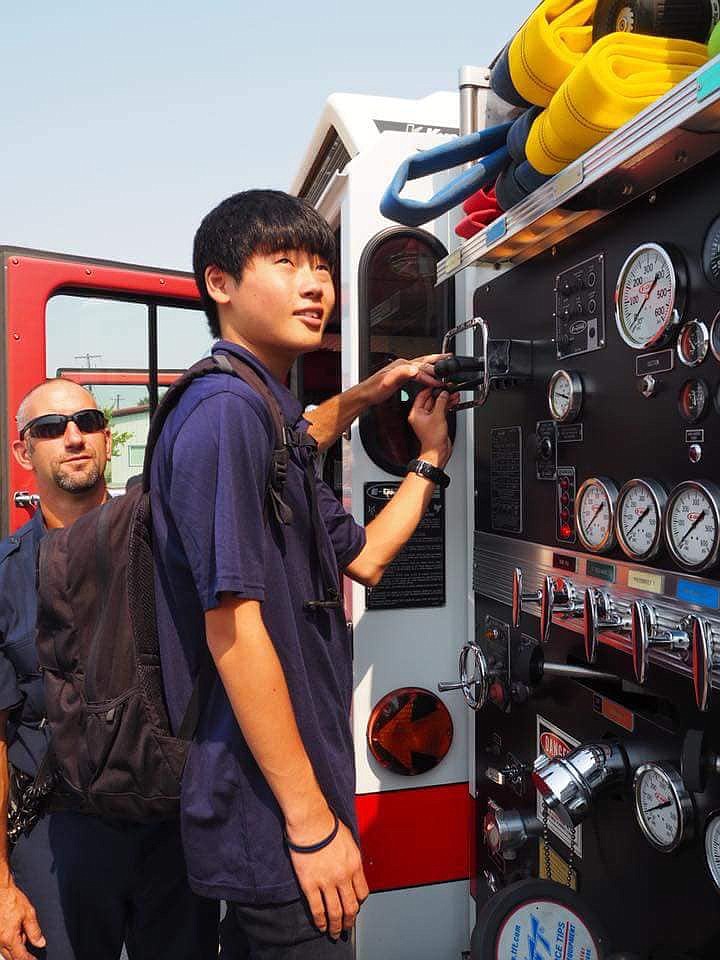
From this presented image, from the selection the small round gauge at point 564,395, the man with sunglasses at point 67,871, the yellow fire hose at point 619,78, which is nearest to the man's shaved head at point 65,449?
the man with sunglasses at point 67,871

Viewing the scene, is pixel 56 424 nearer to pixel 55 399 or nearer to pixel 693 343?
pixel 55 399

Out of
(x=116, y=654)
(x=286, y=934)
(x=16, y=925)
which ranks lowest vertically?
(x=16, y=925)

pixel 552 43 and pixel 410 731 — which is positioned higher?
pixel 552 43

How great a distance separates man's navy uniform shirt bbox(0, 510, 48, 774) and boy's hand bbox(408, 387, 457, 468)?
102 centimetres

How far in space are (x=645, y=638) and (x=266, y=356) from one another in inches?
32.4

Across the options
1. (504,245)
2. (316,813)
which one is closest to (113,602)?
(316,813)

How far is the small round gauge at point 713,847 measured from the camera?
3.78 ft

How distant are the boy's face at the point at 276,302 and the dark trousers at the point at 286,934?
0.93 meters

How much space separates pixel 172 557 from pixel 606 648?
83 centimetres

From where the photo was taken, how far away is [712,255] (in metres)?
1.15

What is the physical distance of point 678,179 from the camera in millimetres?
1215

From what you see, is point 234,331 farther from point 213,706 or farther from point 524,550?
point 524,550

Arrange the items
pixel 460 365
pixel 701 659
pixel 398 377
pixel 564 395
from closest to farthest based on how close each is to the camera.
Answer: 1. pixel 701 659
2. pixel 564 395
3. pixel 460 365
4. pixel 398 377

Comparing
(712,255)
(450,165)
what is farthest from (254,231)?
(712,255)
